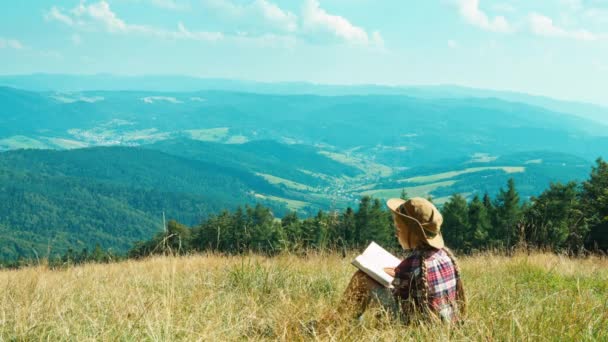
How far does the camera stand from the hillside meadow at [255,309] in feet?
10.3

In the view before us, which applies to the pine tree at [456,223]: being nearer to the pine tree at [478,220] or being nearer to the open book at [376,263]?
the pine tree at [478,220]

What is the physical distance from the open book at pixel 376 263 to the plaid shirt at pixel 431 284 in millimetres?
101

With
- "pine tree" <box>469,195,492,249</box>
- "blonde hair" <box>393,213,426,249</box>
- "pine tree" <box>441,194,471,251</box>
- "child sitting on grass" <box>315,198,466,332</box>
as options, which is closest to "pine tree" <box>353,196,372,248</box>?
"pine tree" <box>441,194,471,251</box>

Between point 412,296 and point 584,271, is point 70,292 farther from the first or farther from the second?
point 584,271

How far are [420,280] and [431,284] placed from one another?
3.9 inches

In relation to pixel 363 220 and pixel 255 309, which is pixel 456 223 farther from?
pixel 255 309

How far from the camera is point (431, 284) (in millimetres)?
3721

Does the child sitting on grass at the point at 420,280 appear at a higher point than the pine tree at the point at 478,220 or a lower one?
higher

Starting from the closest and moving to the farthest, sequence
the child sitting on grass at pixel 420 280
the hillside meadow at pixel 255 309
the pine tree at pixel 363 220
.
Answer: the hillside meadow at pixel 255 309 → the child sitting on grass at pixel 420 280 → the pine tree at pixel 363 220

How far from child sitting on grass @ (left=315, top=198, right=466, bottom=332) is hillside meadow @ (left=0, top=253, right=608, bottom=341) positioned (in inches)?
5.9

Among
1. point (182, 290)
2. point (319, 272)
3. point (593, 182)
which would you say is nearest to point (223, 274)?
point (182, 290)

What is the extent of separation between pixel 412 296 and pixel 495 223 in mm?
50440

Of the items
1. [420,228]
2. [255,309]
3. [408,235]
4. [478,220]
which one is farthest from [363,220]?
[420,228]

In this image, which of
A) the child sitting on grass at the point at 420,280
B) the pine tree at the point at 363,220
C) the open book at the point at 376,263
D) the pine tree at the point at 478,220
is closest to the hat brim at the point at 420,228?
the child sitting on grass at the point at 420,280
